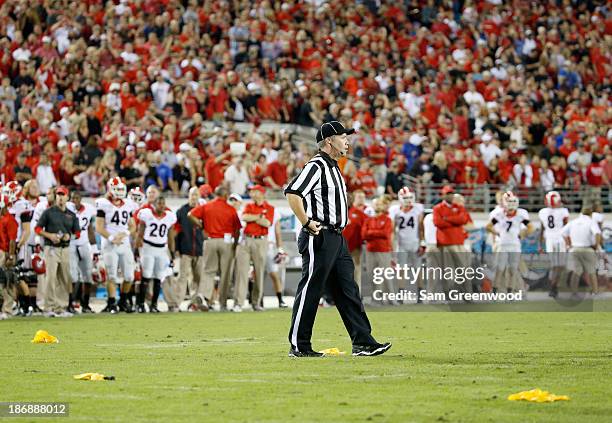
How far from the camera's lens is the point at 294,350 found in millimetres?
11188

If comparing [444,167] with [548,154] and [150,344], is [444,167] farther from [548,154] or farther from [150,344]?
[150,344]

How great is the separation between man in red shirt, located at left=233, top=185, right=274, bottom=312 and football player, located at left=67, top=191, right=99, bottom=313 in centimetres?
246

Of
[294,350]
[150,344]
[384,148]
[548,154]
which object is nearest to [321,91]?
[384,148]

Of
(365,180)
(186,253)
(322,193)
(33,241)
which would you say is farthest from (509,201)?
(322,193)

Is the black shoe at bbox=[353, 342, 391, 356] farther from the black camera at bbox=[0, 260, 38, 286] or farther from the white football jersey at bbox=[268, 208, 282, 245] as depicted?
the white football jersey at bbox=[268, 208, 282, 245]

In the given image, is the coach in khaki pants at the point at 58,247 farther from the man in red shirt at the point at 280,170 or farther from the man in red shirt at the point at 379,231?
the man in red shirt at the point at 280,170

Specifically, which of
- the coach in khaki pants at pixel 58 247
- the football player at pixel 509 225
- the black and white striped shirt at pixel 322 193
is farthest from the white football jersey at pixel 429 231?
the black and white striped shirt at pixel 322 193

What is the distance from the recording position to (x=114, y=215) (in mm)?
20219

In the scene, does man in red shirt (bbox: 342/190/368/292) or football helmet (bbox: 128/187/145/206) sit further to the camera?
man in red shirt (bbox: 342/190/368/292)

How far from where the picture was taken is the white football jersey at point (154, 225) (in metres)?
20.6

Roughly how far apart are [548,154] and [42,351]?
59.8ft

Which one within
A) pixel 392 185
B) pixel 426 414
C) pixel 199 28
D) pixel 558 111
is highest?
pixel 199 28

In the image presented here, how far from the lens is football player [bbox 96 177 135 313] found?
20.2m

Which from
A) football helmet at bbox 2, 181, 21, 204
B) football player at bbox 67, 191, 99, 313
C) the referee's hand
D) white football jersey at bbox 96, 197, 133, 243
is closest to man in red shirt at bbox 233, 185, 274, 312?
white football jersey at bbox 96, 197, 133, 243
